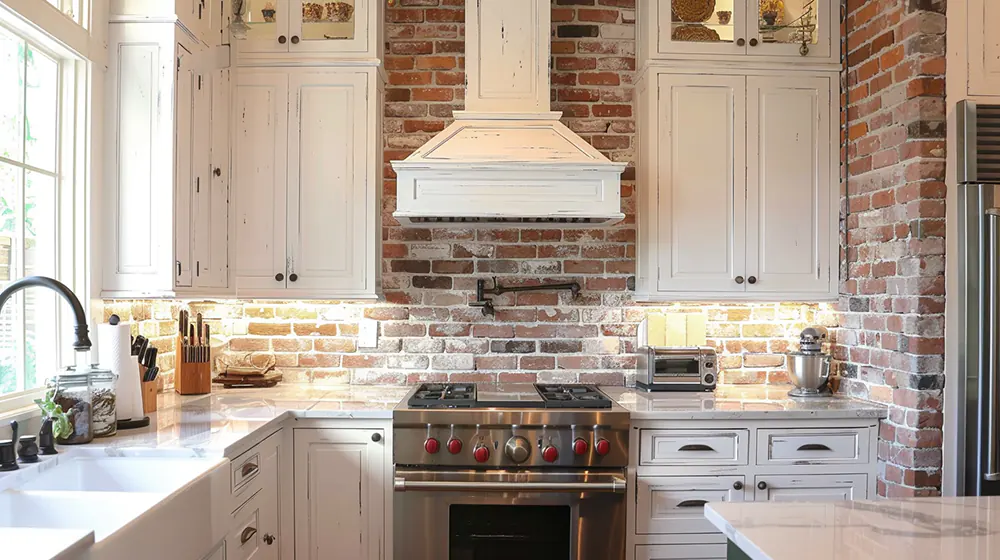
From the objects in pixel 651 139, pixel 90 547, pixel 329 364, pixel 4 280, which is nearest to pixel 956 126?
pixel 651 139

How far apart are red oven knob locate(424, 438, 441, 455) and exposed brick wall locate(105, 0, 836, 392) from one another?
0.74m

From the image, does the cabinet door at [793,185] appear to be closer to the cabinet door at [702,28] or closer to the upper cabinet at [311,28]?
the cabinet door at [702,28]

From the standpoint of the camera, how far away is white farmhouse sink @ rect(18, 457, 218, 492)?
2043mm

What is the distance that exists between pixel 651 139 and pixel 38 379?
100 inches

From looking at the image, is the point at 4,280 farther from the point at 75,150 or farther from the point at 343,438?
the point at 343,438

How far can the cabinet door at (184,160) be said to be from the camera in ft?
8.57

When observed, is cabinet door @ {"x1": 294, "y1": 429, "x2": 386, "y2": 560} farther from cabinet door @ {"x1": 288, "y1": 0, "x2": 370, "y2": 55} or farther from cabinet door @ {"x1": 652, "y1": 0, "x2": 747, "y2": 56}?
cabinet door @ {"x1": 652, "y1": 0, "x2": 747, "y2": 56}

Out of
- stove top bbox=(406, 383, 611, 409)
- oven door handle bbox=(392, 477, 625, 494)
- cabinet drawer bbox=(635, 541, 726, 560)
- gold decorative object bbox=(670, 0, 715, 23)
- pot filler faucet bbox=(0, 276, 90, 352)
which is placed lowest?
cabinet drawer bbox=(635, 541, 726, 560)

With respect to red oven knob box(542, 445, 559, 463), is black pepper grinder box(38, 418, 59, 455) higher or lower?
higher

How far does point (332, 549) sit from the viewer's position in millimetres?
2852

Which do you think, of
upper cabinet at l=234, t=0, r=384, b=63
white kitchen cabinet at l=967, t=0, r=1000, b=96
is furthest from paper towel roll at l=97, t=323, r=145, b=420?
white kitchen cabinet at l=967, t=0, r=1000, b=96

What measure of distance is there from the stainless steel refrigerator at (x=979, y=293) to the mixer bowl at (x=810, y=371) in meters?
0.55

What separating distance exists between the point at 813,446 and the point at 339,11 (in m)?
2.74

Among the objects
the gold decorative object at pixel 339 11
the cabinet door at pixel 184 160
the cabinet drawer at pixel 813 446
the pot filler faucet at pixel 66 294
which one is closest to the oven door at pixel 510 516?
the cabinet drawer at pixel 813 446
